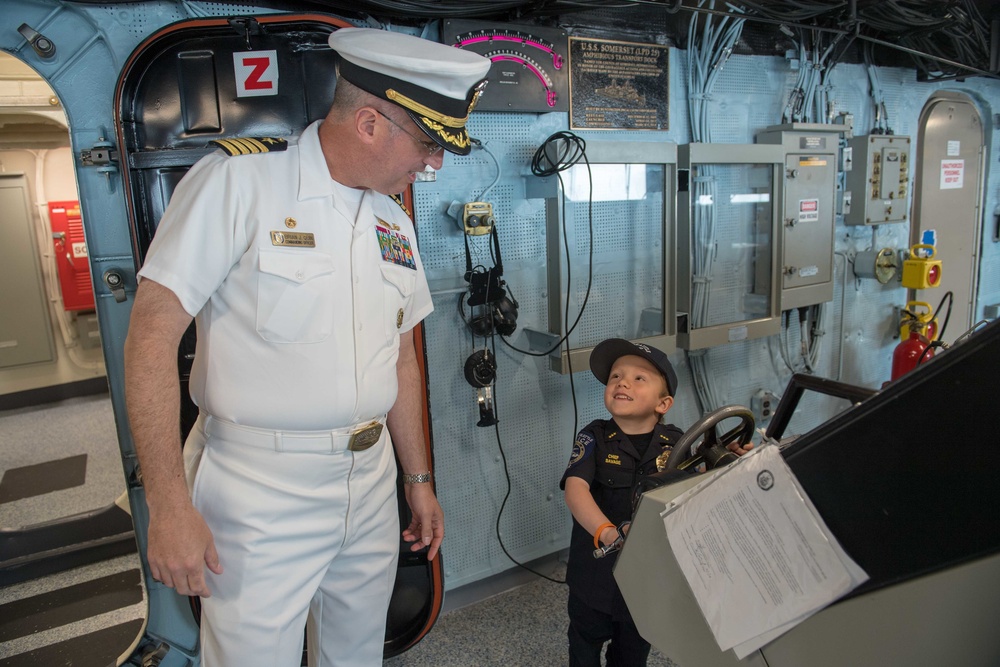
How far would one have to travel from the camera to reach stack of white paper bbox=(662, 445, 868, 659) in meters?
0.80

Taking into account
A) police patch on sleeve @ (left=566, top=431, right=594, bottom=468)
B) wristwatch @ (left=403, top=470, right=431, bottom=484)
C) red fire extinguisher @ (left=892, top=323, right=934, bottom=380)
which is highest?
police patch on sleeve @ (left=566, top=431, right=594, bottom=468)

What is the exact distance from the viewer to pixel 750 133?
3.44m

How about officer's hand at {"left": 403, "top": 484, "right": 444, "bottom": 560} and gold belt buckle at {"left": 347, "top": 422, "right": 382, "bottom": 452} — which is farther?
officer's hand at {"left": 403, "top": 484, "right": 444, "bottom": 560}

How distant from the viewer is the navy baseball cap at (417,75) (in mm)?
1450

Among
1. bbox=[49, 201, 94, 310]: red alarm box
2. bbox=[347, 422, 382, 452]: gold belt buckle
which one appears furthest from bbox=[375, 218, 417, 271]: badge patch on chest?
bbox=[49, 201, 94, 310]: red alarm box

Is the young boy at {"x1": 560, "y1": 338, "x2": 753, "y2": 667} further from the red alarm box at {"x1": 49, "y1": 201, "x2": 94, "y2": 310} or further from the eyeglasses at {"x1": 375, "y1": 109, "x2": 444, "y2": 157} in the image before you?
the red alarm box at {"x1": 49, "y1": 201, "x2": 94, "y2": 310}

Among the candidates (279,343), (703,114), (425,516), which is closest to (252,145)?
(279,343)

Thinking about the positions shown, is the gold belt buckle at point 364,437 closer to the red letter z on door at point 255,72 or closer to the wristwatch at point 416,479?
the wristwatch at point 416,479

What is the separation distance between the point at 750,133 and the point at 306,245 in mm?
2847

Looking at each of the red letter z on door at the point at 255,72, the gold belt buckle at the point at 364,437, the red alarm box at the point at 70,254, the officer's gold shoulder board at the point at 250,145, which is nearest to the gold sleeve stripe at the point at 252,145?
the officer's gold shoulder board at the point at 250,145

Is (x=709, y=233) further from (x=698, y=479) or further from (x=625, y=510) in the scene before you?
(x=698, y=479)

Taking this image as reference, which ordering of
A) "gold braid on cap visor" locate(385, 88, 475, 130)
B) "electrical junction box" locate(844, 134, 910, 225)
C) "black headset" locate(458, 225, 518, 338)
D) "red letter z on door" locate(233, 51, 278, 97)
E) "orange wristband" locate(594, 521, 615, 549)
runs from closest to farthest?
"gold braid on cap visor" locate(385, 88, 475, 130) → "orange wristband" locate(594, 521, 615, 549) → "red letter z on door" locate(233, 51, 278, 97) → "black headset" locate(458, 225, 518, 338) → "electrical junction box" locate(844, 134, 910, 225)

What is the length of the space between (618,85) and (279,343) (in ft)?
7.19

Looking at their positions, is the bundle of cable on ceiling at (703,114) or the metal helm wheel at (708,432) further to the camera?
the bundle of cable on ceiling at (703,114)
